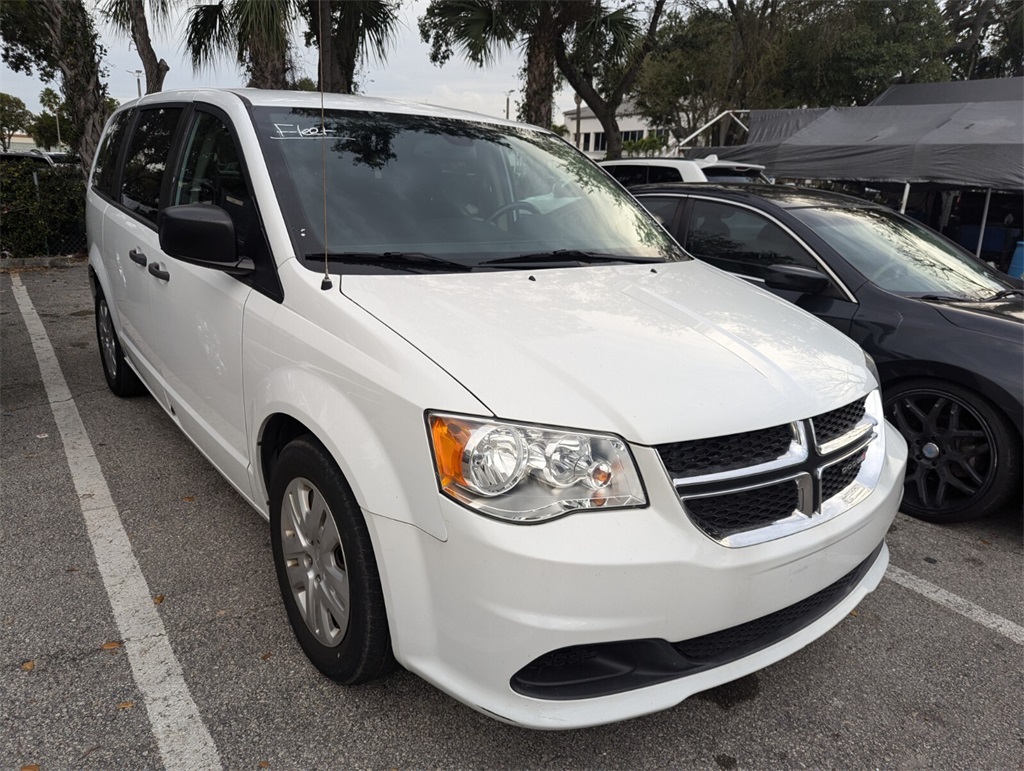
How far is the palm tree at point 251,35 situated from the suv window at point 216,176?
292 inches

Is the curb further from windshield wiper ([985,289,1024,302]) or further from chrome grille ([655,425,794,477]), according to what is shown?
windshield wiper ([985,289,1024,302])

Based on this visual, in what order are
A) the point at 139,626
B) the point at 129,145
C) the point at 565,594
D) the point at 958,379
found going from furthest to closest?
→ the point at 129,145 < the point at 958,379 < the point at 139,626 < the point at 565,594

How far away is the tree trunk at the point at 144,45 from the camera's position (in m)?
11.0

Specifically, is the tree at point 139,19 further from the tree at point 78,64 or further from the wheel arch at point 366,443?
the wheel arch at point 366,443

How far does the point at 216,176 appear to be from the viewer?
2.82 metres

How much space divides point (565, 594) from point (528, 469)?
0.29m

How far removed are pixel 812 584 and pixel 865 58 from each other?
22422 mm

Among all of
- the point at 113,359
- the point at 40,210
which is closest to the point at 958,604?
the point at 113,359

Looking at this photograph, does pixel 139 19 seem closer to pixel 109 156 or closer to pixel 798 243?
pixel 109 156

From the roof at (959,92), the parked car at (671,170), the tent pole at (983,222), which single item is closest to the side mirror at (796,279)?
the parked car at (671,170)

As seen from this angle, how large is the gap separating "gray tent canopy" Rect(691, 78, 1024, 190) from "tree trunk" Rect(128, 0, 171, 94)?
9599 mm

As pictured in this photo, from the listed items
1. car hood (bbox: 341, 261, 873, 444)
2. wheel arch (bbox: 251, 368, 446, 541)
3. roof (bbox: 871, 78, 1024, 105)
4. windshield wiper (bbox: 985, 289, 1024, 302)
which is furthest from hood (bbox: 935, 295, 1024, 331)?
roof (bbox: 871, 78, 1024, 105)

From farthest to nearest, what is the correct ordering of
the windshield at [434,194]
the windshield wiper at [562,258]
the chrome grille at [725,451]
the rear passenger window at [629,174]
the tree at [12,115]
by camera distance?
the tree at [12,115] → the rear passenger window at [629,174] → the windshield wiper at [562,258] → the windshield at [434,194] → the chrome grille at [725,451]

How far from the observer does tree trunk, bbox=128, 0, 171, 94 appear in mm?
10969
